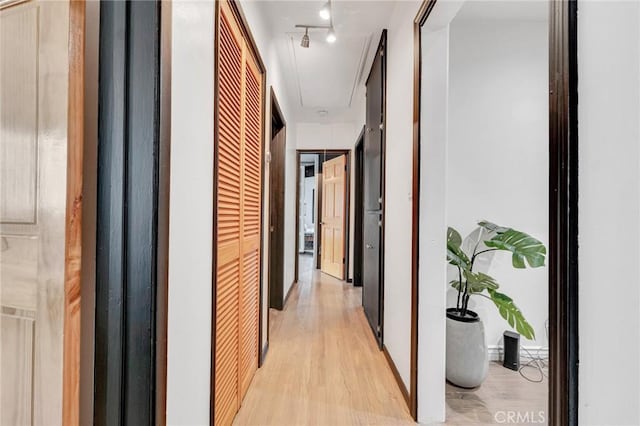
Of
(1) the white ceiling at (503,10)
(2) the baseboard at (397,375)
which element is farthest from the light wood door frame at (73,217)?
(1) the white ceiling at (503,10)

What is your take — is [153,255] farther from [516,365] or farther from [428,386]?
[516,365]

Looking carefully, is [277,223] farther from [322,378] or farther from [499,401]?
[499,401]

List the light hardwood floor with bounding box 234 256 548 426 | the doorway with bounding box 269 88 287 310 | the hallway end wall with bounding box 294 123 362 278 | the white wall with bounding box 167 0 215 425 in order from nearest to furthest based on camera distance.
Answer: the white wall with bounding box 167 0 215 425 < the light hardwood floor with bounding box 234 256 548 426 < the doorway with bounding box 269 88 287 310 < the hallway end wall with bounding box 294 123 362 278

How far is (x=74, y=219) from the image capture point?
687 millimetres

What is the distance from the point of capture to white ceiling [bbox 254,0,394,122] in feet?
7.32

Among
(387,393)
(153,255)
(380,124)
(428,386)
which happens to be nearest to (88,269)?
(153,255)

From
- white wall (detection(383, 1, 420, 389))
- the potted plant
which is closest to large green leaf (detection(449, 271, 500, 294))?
the potted plant

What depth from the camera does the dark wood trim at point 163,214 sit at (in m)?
0.75

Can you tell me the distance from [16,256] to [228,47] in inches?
45.8

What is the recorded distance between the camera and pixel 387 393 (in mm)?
1913

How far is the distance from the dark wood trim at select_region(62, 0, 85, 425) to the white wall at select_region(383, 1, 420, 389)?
1.56 meters

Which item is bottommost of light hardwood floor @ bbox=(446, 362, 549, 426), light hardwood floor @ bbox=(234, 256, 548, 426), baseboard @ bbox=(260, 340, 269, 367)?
light hardwood floor @ bbox=(446, 362, 549, 426)

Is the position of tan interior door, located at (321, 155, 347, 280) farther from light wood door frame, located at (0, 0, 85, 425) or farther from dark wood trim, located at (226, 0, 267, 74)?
light wood door frame, located at (0, 0, 85, 425)

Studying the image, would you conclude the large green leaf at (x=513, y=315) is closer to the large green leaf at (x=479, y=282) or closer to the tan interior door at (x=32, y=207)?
the large green leaf at (x=479, y=282)
